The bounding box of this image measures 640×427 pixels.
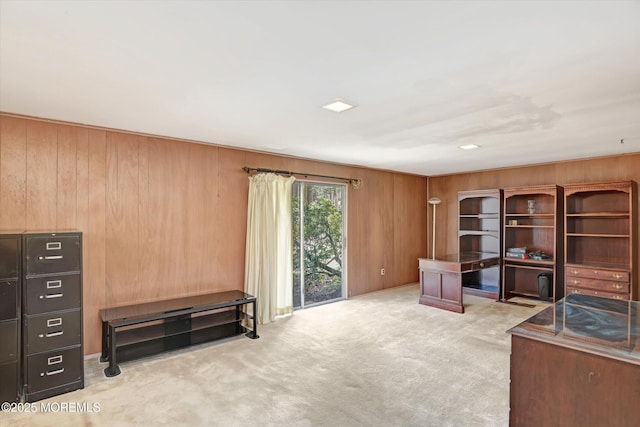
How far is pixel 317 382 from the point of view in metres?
2.92

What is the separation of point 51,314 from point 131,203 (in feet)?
4.34

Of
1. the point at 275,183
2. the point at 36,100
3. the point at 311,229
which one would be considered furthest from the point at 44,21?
the point at 311,229

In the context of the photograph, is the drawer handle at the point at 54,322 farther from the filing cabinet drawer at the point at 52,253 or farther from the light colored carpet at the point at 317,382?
the light colored carpet at the point at 317,382

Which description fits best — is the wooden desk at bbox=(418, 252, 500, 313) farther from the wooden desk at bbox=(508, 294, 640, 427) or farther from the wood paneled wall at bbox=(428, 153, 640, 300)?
the wooden desk at bbox=(508, 294, 640, 427)

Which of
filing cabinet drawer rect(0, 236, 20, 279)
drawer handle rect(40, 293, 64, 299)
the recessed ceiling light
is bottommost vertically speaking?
drawer handle rect(40, 293, 64, 299)

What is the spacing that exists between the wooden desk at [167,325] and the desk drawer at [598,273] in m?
4.72

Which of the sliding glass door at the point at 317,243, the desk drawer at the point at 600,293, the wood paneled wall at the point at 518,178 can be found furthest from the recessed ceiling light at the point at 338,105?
the wood paneled wall at the point at 518,178

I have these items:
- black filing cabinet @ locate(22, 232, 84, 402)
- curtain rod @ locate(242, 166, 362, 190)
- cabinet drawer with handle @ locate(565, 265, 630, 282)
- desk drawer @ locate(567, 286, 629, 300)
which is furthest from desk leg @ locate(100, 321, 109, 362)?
cabinet drawer with handle @ locate(565, 265, 630, 282)

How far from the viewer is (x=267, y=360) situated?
3367 millimetres

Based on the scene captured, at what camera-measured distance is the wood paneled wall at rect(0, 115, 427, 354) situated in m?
3.15

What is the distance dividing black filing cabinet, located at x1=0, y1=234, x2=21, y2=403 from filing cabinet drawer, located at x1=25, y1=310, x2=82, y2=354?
3.3 inches

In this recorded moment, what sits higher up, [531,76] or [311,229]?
[531,76]

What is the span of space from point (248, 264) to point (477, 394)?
2956 mm

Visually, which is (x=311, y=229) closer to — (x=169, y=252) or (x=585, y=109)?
(x=169, y=252)
